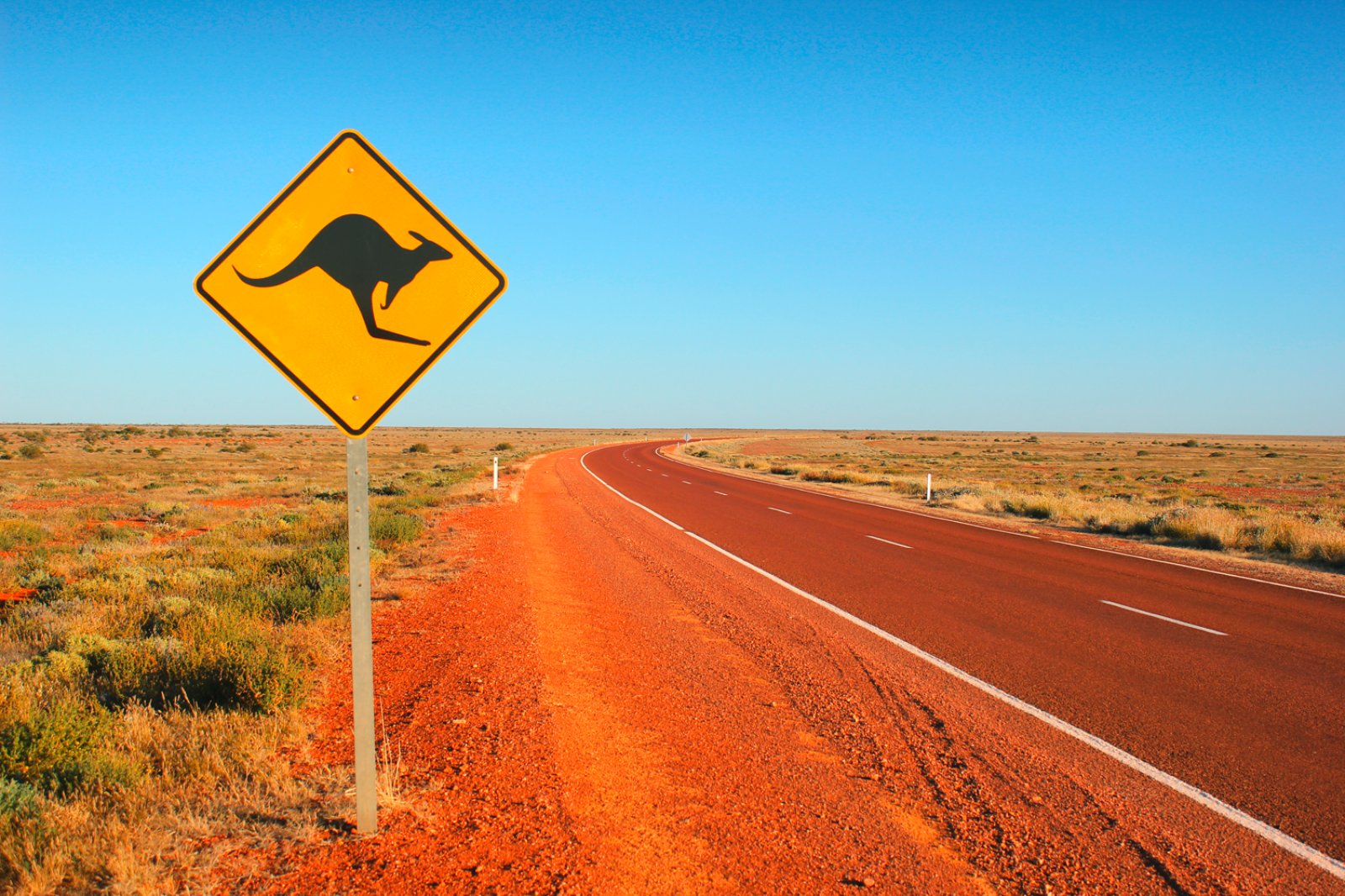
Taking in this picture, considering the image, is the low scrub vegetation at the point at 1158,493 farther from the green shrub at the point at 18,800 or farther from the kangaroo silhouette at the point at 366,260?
the green shrub at the point at 18,800

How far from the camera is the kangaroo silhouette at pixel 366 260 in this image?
3.31 metres

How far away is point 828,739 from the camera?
5.03 meters

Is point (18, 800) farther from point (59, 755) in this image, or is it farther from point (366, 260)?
point (366, 260)

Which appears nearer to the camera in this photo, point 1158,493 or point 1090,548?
point 1090,548

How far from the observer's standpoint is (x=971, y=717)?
5.50 meters

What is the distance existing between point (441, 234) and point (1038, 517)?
22423mm

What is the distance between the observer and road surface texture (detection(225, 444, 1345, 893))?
348 centimetres

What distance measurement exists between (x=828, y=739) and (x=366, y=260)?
3.92m

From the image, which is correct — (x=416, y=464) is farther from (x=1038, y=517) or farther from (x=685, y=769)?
(x=685, y=769)

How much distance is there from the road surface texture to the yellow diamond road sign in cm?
209

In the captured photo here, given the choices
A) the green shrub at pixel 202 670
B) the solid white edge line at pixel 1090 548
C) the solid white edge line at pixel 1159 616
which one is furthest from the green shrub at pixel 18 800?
the solid white edge line at pixel 1090 548

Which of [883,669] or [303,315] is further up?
[303,315]

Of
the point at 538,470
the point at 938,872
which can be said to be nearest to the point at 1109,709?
the point at 938,872

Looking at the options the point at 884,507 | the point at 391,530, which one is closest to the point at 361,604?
the point at 391,530
